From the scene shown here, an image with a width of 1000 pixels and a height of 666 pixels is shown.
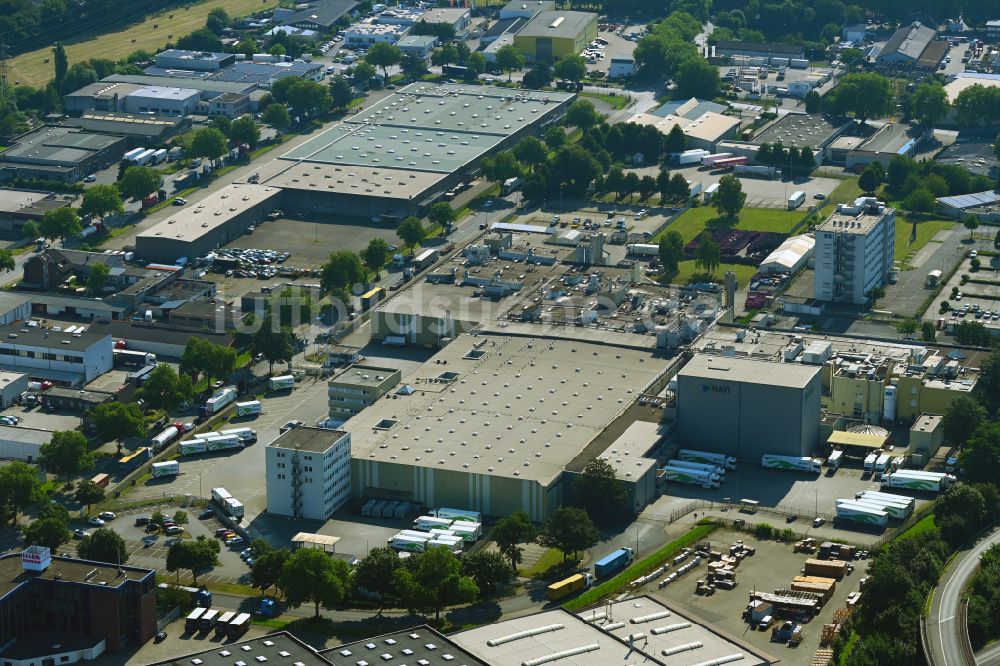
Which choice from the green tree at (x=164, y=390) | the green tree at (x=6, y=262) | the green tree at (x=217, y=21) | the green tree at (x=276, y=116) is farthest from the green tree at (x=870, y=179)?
the green tree at (x=217, y=21)

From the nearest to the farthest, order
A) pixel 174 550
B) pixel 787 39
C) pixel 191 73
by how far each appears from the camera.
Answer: pixel 174 550, pixel 191 73, pixel 787 39

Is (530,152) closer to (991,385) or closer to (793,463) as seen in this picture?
(991,385)

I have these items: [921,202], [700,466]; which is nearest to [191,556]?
[700,466]

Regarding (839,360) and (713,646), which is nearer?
(713,646)

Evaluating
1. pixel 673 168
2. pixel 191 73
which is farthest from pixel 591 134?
pixel 191 73

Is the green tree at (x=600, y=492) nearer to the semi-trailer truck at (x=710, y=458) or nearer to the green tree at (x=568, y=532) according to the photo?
the green tree at (x=568, y=532)

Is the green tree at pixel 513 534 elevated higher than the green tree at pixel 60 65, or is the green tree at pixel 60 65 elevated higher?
the green tree at pixel 60 65

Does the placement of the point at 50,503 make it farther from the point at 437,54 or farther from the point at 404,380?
the point at 437,54
